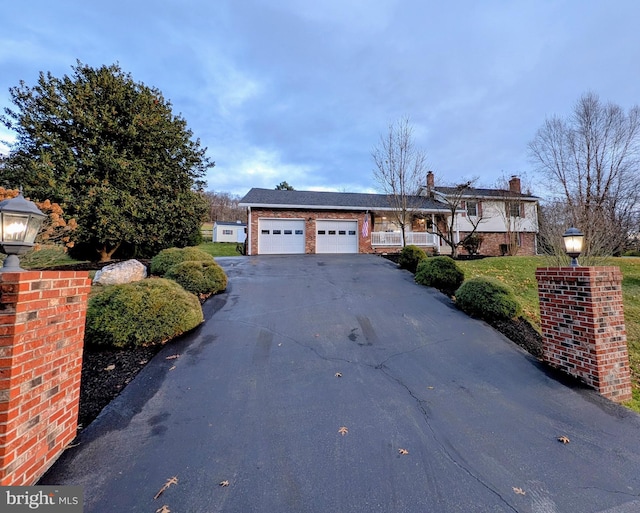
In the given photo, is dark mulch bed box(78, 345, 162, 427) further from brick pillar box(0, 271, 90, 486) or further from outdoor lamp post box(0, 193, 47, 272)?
outdoor lamp post box(0, 193, 47, 272)

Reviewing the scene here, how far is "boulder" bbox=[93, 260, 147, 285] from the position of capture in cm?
685

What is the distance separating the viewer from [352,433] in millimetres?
Answer: 2420

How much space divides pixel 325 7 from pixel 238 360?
31.8 feet

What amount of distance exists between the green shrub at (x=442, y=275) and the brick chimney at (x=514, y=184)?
1678 cm

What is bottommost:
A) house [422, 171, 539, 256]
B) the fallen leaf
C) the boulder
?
the fallen leaf

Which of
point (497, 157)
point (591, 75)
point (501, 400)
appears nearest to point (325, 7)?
point (501, 400)

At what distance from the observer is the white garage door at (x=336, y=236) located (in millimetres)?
15477

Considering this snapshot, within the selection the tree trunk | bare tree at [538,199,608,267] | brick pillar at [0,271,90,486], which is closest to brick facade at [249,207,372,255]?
the tree trunk

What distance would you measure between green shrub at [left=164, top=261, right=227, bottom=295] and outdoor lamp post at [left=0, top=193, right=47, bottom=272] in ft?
13.3

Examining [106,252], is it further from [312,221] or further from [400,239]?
[400,239]

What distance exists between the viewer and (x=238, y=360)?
12.1 feet

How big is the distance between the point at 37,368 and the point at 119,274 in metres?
5.97

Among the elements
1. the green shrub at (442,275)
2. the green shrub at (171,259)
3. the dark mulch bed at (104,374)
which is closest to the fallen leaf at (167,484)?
the dark mulch bed at (104,374)

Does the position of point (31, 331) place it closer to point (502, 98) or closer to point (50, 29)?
point (50, 29)
